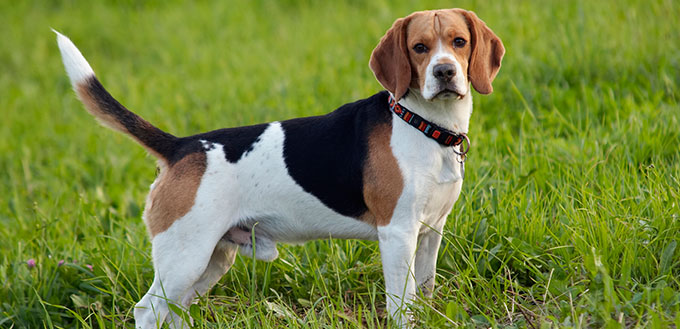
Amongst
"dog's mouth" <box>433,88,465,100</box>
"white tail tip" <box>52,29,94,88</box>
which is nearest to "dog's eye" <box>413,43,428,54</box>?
"dog's mouth" <box>433,88,465,100</box>

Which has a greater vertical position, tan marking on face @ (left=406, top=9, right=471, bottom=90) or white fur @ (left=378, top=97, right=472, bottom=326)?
tan marking on face @ (left=406, top=9, right=471, bottom=90)

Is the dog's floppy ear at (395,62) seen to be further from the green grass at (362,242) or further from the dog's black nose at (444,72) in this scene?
the green grass at (362,242)

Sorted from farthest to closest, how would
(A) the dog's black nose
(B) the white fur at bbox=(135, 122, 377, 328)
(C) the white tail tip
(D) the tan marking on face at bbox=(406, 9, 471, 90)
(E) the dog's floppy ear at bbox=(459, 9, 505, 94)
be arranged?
1. (C) the white tail tip
2. (B) the white fur at bbox=(135, 122, 377, 328)
3. (E) the dog's floppy ear at bbox=(459, 9, 505, 94)
4. (D) the tan marking on face at bbox=(406, 9, 471, 90)
5. (A) the dog's black nose

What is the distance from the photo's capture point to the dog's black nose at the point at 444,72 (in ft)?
11.0

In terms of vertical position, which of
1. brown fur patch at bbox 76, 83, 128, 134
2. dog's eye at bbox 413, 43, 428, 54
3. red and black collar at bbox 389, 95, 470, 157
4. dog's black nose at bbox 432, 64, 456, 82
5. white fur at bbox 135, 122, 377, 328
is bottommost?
white fur at bbox 135, 122, 377, 328

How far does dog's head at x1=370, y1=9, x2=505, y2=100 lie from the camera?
339 centimetres

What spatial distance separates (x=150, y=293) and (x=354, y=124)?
1435 millimetres

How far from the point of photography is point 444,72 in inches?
132

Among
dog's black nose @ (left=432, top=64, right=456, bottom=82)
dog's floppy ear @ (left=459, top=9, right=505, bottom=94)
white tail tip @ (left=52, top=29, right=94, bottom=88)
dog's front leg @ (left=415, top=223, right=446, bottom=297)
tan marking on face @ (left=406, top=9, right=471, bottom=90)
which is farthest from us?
white tail tip @ (left=52, top=29, right=94, bottom=88)

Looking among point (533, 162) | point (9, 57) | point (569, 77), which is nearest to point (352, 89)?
point (569, 77)

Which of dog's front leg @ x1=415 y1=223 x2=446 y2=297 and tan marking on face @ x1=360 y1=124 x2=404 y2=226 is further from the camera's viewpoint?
dog's front leg @ x1=415 y1=223 x2=446 y2=297

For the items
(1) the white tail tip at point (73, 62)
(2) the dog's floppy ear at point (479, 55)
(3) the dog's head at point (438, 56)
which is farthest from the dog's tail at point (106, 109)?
(2) the dog's floppy ear at point (479, 55)

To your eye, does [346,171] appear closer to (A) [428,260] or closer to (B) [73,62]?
(A) [428,260]

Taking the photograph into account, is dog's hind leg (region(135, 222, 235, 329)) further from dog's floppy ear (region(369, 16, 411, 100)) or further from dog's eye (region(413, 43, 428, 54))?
dog's eye (region(413, 43, 428, 54))
